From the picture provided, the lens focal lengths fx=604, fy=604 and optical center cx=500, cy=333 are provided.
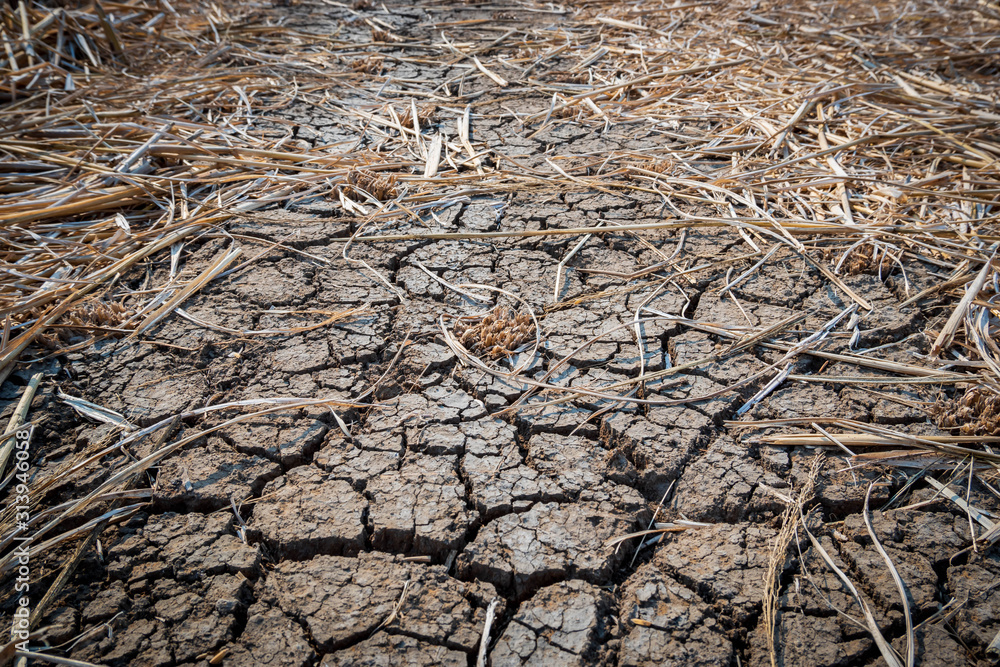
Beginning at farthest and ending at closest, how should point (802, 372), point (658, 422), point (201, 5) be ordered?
point (201, 5) → point (802, 372) → point (658, 422)

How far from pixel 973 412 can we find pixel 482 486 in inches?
66.4

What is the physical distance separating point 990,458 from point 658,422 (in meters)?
1.04

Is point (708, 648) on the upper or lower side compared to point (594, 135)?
lower

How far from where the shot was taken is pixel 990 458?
1.95 m

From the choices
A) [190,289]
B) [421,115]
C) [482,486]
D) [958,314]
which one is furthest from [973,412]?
[421,115]

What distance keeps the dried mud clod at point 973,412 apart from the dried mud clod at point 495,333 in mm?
1479

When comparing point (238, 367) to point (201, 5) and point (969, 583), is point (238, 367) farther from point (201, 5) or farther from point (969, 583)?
point (201, 5)

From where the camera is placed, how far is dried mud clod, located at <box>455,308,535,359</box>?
2393 mm

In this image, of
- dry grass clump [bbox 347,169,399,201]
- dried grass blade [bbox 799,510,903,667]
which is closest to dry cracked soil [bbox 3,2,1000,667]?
dried grass blade [bbox 799,510,903,667]

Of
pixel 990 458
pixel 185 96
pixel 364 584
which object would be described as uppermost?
pixel 185 96

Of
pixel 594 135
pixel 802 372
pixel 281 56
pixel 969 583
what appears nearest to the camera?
pixel 969 583

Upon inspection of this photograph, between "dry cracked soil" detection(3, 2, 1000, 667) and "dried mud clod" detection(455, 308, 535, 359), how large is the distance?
6cm

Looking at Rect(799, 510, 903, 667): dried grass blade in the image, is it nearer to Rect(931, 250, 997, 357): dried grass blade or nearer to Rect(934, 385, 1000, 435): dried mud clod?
Rect(934, 385, 1000, 435): dried mud clod

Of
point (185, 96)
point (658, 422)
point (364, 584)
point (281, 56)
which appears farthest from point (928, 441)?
point (281, 56)
